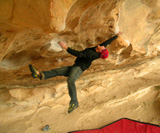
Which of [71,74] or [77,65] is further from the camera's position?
[77,65]

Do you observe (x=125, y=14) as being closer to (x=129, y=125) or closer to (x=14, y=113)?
(x=129, y=125)

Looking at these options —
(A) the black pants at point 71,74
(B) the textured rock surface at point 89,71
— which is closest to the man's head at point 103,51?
(A) the black pants at point 71,74

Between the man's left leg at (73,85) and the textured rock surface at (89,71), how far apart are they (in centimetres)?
73

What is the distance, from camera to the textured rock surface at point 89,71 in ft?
8.03

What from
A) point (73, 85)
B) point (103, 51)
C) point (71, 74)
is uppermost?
point (103, 51)

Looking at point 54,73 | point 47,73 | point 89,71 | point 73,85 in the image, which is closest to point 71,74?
point 73,85

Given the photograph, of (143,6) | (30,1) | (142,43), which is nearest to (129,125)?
(142,43)

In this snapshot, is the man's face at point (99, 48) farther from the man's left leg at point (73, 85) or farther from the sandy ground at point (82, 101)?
the sandy ground at point (82, 101)

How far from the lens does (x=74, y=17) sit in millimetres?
2260

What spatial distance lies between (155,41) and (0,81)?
171 inches

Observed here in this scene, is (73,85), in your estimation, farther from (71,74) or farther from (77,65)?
(77,65)

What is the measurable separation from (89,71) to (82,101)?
3.03ft

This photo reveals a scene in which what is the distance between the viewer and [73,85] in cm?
215

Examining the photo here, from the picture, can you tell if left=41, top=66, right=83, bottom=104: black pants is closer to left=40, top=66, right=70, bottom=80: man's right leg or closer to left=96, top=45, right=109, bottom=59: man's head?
left=40, top=66, right=70, bottom=80: man's right leg
